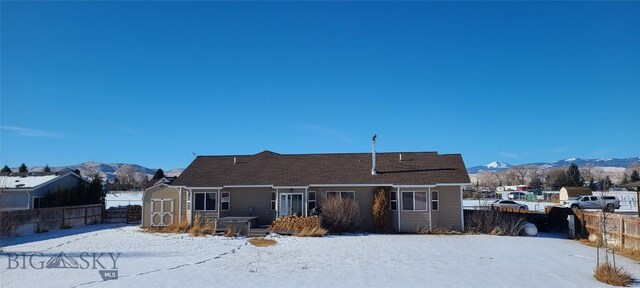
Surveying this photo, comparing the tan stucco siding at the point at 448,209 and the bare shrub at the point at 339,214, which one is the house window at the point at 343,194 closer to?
the bare shrub at the point at 339,214

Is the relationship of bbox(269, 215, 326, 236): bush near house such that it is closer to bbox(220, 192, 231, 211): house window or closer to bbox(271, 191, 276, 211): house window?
bbox(271, 191, 276, 211): house window

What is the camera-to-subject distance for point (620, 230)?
20.1 m

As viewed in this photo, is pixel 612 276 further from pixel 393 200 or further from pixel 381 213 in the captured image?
pixel 393 200

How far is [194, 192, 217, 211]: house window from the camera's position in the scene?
92.5 feet

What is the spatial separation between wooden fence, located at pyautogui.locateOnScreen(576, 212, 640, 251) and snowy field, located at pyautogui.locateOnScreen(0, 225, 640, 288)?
48.9 inches

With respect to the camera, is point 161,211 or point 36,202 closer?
point 161,211

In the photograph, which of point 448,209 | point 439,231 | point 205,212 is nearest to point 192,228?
point 205,212

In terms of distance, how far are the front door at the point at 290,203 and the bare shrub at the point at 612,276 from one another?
16602mm

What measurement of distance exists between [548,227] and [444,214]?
7.18 meters

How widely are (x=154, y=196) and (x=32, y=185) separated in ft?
32.9

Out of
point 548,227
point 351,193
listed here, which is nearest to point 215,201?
point 351,193

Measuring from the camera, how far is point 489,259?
17.0 metres

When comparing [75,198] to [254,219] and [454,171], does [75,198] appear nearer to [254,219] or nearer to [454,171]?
[254,219]

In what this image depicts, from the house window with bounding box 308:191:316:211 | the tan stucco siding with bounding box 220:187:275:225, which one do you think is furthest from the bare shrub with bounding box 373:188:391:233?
the tan stucco siding with bounding box 220:187:275:225
